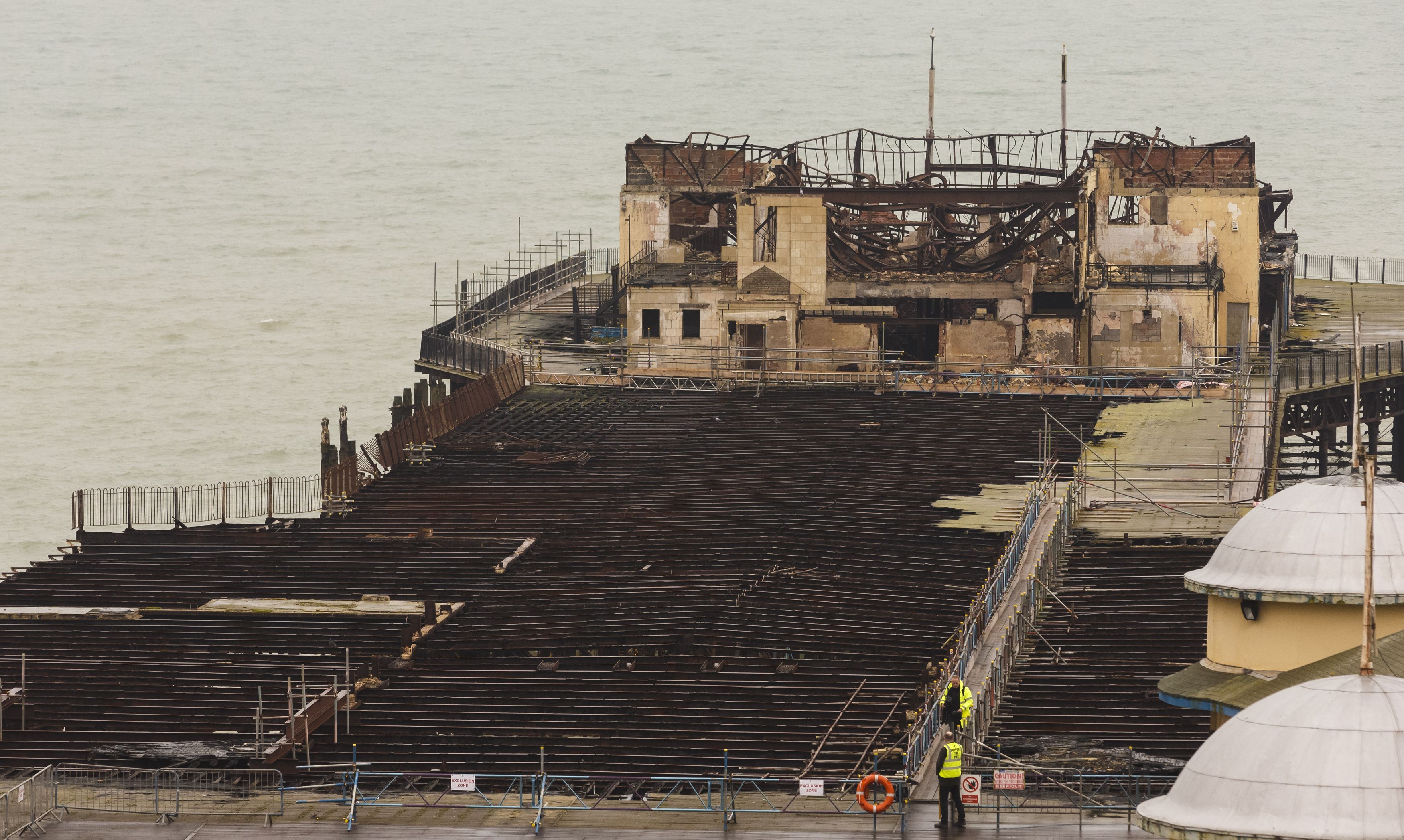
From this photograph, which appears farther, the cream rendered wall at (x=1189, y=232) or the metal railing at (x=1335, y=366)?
the cream rendered wall at (x=1189, y=232)

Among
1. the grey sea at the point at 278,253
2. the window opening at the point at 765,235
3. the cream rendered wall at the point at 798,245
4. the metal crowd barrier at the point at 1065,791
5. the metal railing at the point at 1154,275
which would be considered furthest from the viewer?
the grey sea at the point at 278,253

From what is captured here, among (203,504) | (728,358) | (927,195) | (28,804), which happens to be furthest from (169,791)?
(203,504)

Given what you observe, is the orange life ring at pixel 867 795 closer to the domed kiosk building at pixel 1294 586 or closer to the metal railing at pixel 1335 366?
the domed kiosk building at pixel 1294 586

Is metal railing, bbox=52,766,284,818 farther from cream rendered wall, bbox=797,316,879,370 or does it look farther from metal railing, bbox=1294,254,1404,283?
metal railing, bbox=1294,254,1404,283

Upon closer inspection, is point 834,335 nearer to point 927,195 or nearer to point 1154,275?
point 927,195

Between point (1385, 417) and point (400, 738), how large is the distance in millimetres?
55736

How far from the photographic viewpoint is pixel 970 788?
4559 cm

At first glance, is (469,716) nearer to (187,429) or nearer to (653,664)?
(653,664)

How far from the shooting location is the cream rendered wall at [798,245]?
100 metres

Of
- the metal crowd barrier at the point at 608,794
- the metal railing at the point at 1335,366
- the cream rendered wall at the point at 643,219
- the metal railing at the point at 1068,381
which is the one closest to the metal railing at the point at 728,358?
the metal railing at the point at 1068,381

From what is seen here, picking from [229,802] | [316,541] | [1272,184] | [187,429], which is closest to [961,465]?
[316,541]

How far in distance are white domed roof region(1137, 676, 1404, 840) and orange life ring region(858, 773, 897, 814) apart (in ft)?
50.6

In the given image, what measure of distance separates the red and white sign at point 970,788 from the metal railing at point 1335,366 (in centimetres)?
4907

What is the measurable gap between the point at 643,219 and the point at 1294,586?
7381 centimetres
